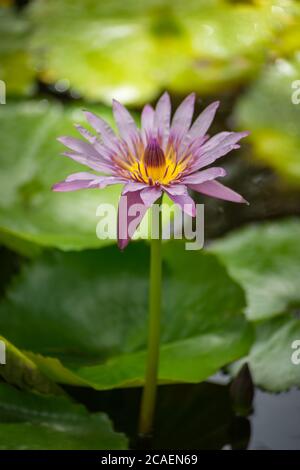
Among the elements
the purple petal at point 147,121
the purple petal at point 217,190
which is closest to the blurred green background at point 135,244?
the purple petal at point 147,121

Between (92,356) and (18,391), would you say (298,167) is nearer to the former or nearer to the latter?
(92,356)

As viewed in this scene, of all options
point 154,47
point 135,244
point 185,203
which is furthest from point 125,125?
point 154,47

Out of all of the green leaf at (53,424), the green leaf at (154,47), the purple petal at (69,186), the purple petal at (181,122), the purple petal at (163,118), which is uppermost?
the green leaf at (154,47)

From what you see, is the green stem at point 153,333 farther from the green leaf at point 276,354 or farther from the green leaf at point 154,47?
the green leaf at point 154,47

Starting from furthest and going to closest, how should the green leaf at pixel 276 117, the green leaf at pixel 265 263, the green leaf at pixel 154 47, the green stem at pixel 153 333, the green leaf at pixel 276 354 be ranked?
the green leaf at pixel 154 47
the green leaf at pixel 276 117
the green leaf at pixel 265 263
the green leaf at pixel 276 354
the green stem at pixel 153 333

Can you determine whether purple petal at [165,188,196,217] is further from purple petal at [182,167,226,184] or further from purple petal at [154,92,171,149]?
purple petal at [154,92,171,149]

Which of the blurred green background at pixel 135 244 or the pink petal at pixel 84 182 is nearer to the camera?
the pink petal at pixel 84 182

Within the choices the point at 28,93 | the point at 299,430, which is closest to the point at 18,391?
the point at 299,430

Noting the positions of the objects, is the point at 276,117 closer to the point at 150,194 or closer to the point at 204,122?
the point at 204,122
